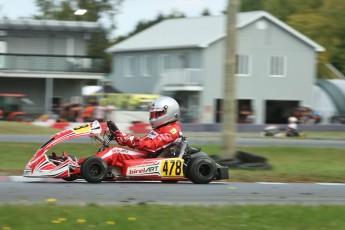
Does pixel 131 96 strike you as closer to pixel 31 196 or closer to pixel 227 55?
pixel 227 55

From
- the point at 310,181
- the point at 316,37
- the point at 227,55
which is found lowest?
the point at 310,181

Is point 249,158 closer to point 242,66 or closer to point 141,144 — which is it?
point 141,144

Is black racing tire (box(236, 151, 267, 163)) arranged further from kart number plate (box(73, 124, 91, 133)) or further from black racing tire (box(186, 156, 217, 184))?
kart number plate (box(73, 124, 91, 133))

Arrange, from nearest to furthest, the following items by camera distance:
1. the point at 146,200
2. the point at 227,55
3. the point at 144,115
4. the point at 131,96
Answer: the point at 146,200, the point at 227,55, the point at 144,115, the point at 131,96

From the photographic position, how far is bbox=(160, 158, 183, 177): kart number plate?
37.9 feet

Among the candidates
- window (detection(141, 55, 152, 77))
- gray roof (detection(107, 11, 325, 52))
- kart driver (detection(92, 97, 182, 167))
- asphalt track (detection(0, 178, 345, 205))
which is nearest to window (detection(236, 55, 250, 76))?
gray roof (detection(107, 11, 325, 52))

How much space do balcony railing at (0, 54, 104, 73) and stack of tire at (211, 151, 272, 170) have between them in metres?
27.9

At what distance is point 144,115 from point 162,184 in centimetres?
2379

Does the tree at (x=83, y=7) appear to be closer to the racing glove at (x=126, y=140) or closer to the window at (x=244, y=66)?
the window at (x=244, y=66)

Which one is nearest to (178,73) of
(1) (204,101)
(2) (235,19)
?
(1) (204,101)

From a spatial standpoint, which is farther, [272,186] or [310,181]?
[310,181]

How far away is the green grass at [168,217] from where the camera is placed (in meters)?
7.36

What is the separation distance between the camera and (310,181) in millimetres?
13438

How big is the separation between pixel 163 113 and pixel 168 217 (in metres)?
4.02
